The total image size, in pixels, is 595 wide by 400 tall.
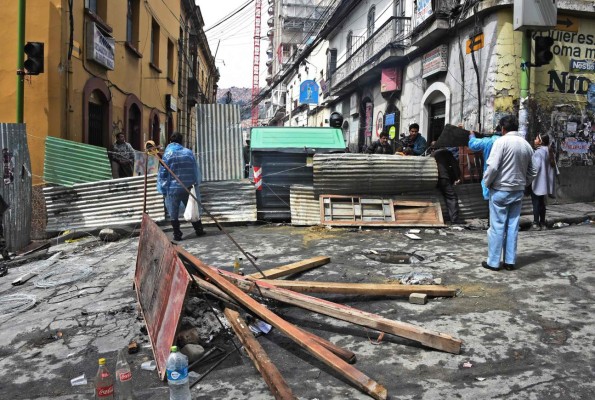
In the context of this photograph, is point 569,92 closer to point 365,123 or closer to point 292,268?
point 365,123

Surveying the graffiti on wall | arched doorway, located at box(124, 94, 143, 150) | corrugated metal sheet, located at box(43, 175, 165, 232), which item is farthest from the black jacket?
arched doorway, located at box(124, 94, 143, 150)

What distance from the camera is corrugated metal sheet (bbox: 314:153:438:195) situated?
313 inches

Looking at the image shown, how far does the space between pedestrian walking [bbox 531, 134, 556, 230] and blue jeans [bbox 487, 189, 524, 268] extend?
122 inches

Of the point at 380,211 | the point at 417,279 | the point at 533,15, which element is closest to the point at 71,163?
the point at 380,211

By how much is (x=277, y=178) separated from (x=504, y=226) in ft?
15.6

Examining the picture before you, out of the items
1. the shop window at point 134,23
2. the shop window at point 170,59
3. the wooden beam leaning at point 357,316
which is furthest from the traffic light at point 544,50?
the shop window at point 170,59

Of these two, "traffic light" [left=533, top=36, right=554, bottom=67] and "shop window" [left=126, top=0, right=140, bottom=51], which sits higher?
"shop window" [left=126, top=0, right=140, bottom=51]

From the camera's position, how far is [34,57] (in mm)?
7594

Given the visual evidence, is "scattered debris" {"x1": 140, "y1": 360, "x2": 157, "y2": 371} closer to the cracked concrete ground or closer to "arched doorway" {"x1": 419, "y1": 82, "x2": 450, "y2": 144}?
the cracked concrete ground

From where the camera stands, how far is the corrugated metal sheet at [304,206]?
329 inches

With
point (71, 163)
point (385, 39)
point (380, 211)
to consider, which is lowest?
point (380, 211)

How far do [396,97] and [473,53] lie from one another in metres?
5.45

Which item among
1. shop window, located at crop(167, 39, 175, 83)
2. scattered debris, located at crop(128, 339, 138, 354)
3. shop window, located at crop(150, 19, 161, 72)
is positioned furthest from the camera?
shop window, located at crop(167, 39, 175, 83)

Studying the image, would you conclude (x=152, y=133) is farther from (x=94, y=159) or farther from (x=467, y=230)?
(x=467, y=230)
